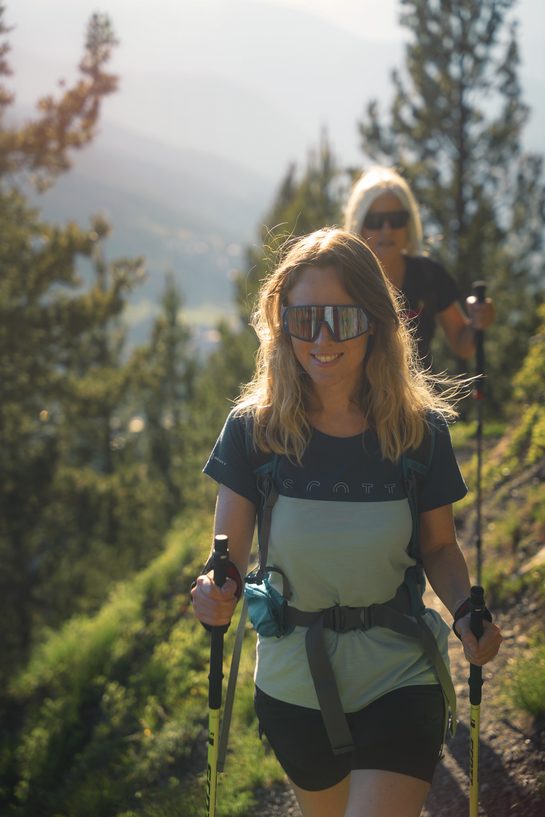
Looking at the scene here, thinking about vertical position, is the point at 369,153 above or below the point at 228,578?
above

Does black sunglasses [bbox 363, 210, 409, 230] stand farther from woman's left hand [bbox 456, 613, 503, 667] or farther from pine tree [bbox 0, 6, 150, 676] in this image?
pine tree [bbox 0, 6, 150, 676]

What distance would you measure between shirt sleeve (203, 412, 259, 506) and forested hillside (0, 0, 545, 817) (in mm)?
588

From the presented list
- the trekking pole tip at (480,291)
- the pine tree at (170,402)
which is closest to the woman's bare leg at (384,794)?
the trekking pole tip at (480,291)

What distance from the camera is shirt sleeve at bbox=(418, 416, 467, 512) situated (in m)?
2.69

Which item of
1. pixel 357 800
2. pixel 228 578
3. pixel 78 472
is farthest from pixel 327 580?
pixel 78 472

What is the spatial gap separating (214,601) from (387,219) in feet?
10.6

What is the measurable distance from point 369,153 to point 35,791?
16761 mm

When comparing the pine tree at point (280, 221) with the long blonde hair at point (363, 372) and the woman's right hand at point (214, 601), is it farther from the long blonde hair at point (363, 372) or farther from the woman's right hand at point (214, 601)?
the woman's right hand at point (214, 601)

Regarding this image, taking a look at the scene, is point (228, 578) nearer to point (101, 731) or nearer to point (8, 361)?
point (101, 731)

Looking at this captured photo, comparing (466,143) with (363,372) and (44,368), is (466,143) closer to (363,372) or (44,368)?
(44,368)

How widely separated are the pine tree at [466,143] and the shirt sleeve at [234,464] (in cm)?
1528

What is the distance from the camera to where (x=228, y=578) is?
2.64 metres

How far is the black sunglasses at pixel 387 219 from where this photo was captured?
17.0ft

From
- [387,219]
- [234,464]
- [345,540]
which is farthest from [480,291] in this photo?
[345,540]
